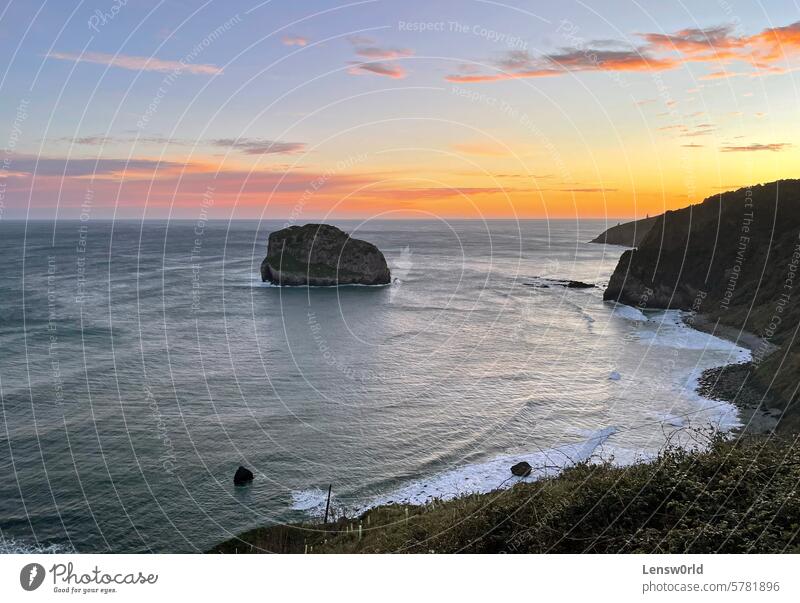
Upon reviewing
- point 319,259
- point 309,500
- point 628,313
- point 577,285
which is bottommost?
point 309,500

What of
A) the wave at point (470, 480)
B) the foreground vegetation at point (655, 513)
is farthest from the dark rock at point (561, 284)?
the foreground vegetation at point (655, 513)

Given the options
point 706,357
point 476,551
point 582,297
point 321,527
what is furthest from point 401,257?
point 476,551

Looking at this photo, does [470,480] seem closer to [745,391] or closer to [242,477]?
[242,477]

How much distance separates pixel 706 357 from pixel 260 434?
143ft

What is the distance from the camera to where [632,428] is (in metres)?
34.7

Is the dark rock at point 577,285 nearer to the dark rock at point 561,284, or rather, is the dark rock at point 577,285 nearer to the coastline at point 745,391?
the dark rock at point 561,284

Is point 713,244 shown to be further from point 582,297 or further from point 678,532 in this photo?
point 678,532

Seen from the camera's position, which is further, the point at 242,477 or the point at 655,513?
the point at 242,477

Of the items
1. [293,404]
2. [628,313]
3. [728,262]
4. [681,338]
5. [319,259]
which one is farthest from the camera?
[319,259]

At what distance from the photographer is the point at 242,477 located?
2711 centimetres

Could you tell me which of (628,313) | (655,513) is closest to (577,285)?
(628,313)

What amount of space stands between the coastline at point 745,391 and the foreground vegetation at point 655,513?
79.3 feet

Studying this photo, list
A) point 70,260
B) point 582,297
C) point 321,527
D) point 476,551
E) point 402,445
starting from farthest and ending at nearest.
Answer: point 70,260
point 582,297
point 402,445
point 321,527
point 476,551

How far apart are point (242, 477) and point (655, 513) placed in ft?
72.2
